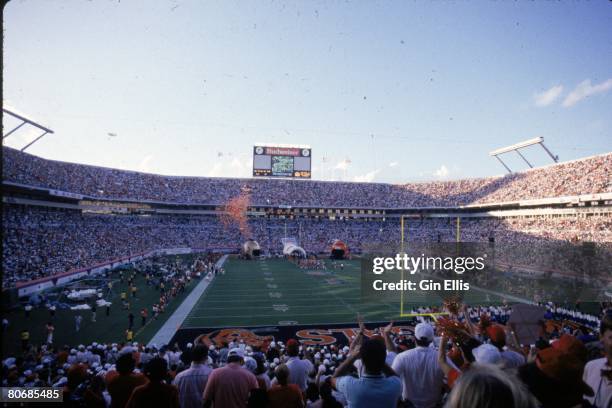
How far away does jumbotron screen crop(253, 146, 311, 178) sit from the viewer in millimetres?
54281

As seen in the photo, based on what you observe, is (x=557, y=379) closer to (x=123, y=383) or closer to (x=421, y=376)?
(x=421, y=376)

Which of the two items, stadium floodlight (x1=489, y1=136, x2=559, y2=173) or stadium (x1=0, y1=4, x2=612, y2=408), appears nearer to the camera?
stadium (x1=0, y1=4, x2=612, y2=408)

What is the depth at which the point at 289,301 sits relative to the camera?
68.4ft

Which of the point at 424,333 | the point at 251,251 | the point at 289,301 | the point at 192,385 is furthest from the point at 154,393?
the point at 251,251

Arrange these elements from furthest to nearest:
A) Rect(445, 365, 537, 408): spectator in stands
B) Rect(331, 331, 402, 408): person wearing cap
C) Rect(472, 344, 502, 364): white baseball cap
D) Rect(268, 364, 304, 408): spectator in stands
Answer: Rect(268, 364, 304, 408): spectator in stands
Rect(472, 344, 502, 364): white baseball cap
Rect(331, 331, 402, 408): person wearing cap
Rect(445, 365, 537, 408): spectator in stands

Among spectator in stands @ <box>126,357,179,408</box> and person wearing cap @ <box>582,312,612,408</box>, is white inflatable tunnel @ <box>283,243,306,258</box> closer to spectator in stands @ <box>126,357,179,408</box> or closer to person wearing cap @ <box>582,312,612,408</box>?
spectator in stands @ <box>126,357,179,408</box>

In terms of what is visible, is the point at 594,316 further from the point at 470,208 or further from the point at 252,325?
the point at 470,208

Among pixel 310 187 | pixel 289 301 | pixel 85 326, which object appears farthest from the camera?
pixel 310 187

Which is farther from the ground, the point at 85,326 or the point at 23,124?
the point at 23,124

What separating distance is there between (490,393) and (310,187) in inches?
2495

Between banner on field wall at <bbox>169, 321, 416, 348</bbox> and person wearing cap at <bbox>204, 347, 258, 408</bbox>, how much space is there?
10090 mm

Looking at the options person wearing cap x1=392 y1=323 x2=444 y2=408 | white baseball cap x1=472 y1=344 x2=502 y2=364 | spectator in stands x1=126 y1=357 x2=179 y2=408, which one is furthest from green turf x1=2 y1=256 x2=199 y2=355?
white baseball cap x1=472 y1=344 x2=502 y2=364

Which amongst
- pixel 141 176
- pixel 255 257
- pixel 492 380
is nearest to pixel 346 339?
pixel 492 380

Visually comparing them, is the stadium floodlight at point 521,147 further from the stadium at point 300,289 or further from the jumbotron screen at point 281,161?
the jumbotron screen at point 281,161
